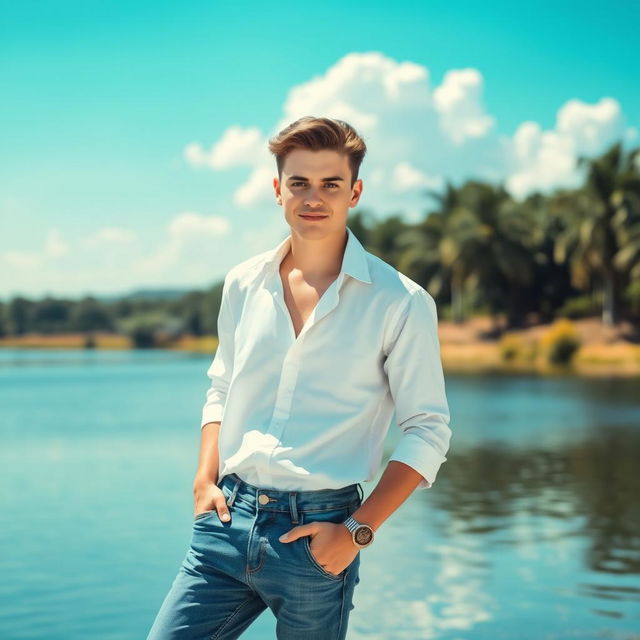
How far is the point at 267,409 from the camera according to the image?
7.59 ft

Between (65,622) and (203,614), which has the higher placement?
(203,614)

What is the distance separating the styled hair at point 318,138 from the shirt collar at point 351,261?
20cm

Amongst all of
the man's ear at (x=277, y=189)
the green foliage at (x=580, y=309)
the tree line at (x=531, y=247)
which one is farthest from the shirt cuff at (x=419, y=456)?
the green foliage at (x=580, y=309)

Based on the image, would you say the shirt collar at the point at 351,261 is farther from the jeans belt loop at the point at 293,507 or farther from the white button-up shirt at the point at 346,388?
the jeans belt loop at the point at 293,507

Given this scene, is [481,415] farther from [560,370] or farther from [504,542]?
[560,370]

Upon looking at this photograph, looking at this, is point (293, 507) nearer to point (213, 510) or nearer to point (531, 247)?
point (213, 510)

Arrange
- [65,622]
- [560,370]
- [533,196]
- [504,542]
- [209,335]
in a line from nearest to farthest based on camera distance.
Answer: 1. [65,622]
2. [504,542]
3. [560,370]
4. [533,196]
5. [209,335]

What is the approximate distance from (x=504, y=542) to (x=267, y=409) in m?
5.93

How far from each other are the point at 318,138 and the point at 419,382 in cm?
62

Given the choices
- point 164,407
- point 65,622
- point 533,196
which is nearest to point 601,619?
point 65,622

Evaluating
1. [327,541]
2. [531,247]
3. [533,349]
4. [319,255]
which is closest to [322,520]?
[327,541]

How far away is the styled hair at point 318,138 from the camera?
231 centimetres

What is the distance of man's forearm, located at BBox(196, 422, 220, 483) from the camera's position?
2.44m

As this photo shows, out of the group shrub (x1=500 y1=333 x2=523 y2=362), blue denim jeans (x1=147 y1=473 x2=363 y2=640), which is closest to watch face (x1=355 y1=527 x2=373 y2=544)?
blue denim jeans (x1=147 y1=473 x2=363 y2=640)
